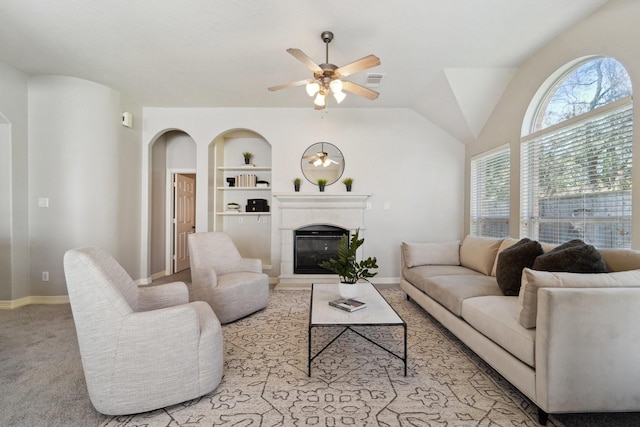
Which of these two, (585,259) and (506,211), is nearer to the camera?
(585,259)

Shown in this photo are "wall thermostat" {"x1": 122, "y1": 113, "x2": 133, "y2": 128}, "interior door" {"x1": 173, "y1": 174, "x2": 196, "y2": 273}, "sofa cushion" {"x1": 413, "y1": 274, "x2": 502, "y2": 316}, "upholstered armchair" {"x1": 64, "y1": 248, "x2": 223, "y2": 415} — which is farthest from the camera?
"interior door" {"x1": 173, "y1": 174, "x2": 196, "y2": 273}

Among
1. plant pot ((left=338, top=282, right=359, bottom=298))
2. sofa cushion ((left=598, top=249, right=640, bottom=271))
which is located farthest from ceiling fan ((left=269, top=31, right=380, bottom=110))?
sofa cushion ((left=598, top=249, right=640, bottom=271))

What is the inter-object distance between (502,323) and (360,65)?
6.90 feet

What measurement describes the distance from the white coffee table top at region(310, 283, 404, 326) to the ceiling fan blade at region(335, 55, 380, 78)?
1.90 meters

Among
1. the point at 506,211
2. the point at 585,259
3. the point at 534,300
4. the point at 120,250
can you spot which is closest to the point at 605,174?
the point at 585,259

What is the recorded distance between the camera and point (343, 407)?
63.9 inches

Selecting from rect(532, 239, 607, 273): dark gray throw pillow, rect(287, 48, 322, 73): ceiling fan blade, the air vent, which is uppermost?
the air vent

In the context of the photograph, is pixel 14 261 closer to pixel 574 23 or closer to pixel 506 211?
pixel 506 211

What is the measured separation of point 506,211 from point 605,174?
1.34 meters

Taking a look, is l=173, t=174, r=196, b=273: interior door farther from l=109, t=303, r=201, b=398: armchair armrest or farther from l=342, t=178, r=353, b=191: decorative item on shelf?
l=109, t=303, r=201, b=398: armchair armrest

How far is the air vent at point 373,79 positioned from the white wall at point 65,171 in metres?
3.50

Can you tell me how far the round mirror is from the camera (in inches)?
181

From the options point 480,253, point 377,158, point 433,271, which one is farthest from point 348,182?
point 480,253

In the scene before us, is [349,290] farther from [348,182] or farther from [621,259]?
[348,182]
